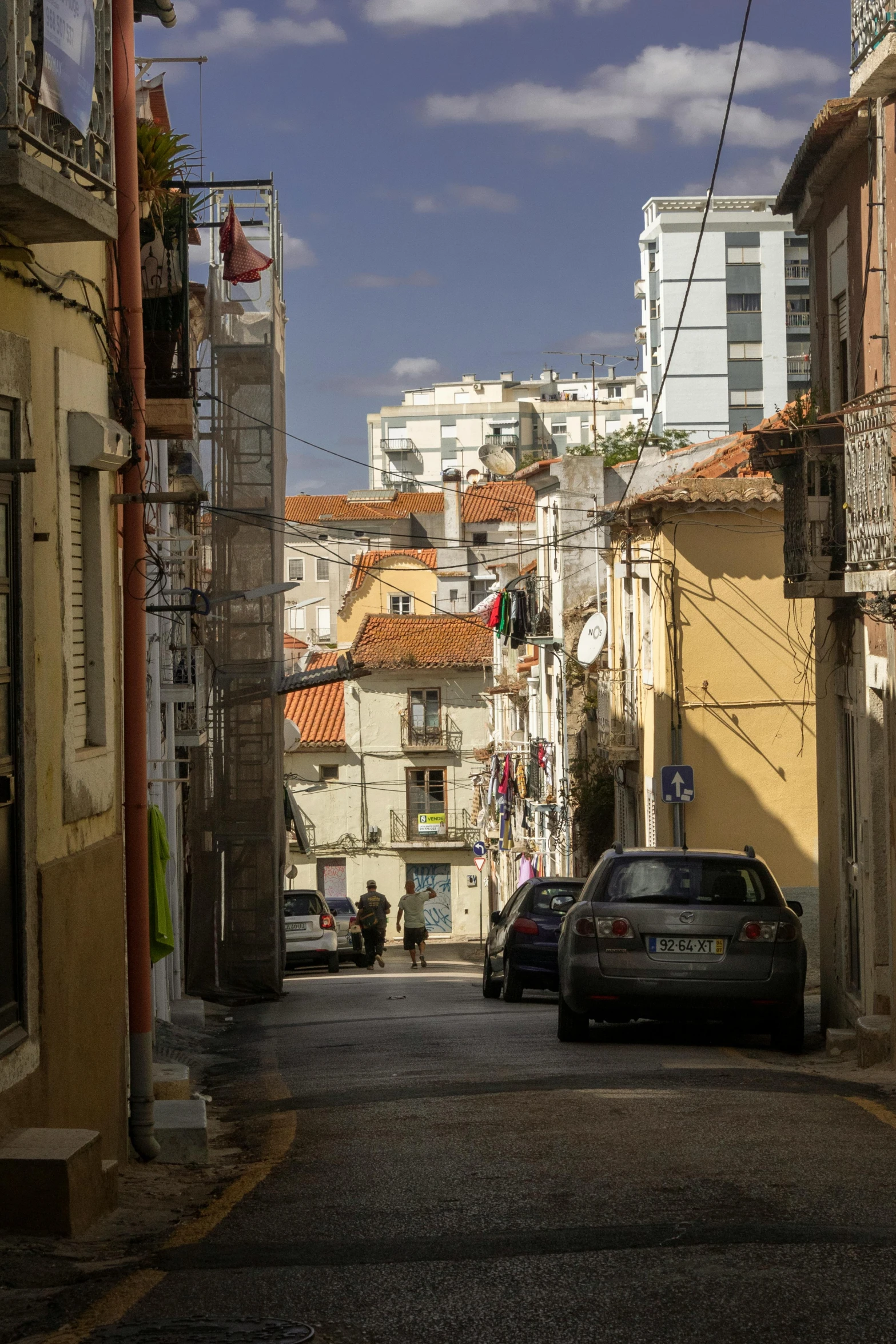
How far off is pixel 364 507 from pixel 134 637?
84310 mm

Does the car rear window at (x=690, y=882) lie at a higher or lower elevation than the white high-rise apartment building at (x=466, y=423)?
lower

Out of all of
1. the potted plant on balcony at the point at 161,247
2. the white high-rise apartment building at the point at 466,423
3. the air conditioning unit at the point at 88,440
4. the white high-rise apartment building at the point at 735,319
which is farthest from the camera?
the white high-rise apartment building at the point at 466,423

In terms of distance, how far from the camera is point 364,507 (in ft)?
305

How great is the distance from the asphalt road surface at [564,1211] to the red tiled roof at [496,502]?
216 feet

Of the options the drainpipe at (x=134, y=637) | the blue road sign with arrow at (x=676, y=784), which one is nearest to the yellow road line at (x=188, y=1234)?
the drainpipe at (x=134, y=637)

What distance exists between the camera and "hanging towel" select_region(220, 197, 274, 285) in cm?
2570

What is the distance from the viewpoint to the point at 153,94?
21469mm

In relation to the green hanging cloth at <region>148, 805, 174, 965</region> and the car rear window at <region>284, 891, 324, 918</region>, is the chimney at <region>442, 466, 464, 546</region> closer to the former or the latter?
the car rear window at <region>284, 891, 324, 918</region>

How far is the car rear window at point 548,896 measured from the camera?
2014 centimetres

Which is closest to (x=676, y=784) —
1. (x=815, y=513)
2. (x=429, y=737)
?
(x=815, y=513)

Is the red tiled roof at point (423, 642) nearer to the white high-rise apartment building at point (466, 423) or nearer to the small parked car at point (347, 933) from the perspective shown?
the small parked car at point (347, 933)

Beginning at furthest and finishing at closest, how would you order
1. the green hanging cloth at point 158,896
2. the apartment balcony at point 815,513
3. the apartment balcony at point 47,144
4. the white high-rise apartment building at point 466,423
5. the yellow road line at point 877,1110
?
the white high-rise apartment building at point 466,423 → the apartment balcony at point 815,513 → the green hanging cloth at point 158,896 → the yellow road line at point 877,1110 → the apartment balcony at point 47,144

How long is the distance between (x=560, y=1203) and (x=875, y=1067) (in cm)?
633

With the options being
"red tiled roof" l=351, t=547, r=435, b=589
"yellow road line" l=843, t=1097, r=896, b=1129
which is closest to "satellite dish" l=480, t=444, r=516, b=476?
"red tiled roof" l=351, t=547, r=435, b=589
